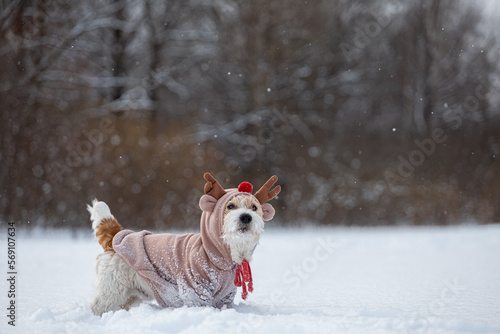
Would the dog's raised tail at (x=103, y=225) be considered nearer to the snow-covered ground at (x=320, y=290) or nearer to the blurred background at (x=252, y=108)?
the snow-covered ground at (x=320, y=290)

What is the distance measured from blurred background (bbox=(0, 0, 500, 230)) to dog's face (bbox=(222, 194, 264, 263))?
7.31 meters

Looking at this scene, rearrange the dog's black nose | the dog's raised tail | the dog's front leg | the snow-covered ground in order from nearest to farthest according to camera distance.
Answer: the snow-covered ground
the dog's black nose
the dog's front leg
the dog's raised tail

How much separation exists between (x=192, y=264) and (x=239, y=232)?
1.51ft

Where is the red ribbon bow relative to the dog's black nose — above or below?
below

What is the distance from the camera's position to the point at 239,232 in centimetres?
354

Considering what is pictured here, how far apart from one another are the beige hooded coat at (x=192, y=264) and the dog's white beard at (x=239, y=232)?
0.06 meters

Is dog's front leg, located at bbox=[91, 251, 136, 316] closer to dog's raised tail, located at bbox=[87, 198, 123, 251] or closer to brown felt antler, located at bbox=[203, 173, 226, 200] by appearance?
dog's raised tail, located at bbox=[87, 198, 123, 251]

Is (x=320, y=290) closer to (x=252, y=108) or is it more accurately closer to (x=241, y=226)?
(x=241, y=226)

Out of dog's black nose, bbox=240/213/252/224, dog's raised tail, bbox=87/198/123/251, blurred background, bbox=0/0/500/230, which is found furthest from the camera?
blurred background, bbox=0/0/500/230

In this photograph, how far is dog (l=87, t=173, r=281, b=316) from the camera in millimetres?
3590

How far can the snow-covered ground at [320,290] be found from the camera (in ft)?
10.0

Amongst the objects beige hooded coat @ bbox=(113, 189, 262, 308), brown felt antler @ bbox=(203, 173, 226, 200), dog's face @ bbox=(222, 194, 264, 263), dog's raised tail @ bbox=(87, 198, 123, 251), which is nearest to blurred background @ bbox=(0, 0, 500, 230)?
dog's raised tail @ bbox=(87, 198, 123, 251)

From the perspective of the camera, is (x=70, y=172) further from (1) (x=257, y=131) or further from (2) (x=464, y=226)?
(2) (x=464, y=226)

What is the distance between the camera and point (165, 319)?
10.2 feet
